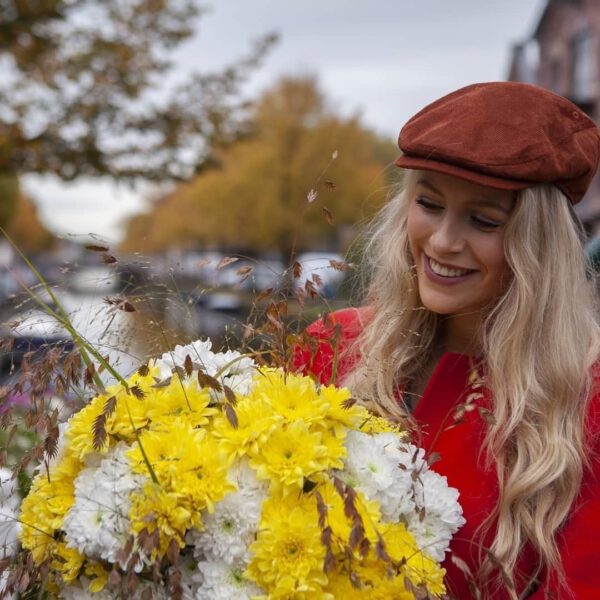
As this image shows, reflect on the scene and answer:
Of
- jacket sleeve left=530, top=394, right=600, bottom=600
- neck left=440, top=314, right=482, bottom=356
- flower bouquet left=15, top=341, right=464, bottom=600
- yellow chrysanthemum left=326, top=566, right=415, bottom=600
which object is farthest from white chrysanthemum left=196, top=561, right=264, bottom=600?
neck left=440, top=314, right=482, bottom=356

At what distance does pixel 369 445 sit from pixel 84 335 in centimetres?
59

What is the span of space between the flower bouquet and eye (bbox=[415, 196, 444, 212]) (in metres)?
0.78

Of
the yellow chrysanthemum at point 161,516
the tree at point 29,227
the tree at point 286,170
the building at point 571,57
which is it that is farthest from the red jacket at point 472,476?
the tree at point 29,227

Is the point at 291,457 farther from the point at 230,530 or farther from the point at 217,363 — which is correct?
the point at 217,363

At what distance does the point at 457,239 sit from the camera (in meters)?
2.22

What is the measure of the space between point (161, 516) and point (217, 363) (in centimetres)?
37

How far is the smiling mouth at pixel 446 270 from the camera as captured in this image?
2.27 meters

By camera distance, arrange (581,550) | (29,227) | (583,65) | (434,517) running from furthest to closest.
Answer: (29,227), (583,65), (581,550), (434,517)

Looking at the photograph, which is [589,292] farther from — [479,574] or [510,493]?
[479,574]

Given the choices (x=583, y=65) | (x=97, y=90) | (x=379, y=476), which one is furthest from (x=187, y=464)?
(x=583, y=65)

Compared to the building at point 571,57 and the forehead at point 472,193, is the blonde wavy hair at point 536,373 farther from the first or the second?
the building at point 571,57

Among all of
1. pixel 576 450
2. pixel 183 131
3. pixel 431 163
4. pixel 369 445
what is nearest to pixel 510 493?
pixel 576 450

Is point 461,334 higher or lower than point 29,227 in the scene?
higher

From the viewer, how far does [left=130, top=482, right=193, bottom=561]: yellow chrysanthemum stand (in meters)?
1.46
